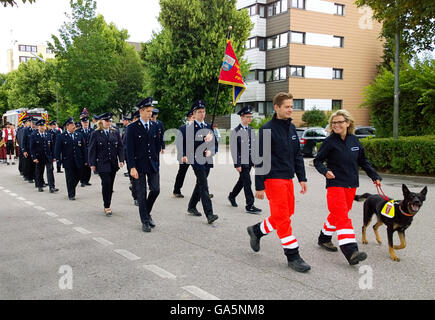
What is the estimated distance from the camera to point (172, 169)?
1688 centimetres

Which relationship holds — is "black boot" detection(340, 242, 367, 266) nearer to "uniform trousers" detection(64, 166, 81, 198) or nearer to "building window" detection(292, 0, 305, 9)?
"uniform trousers" detection(64, 166, 81, 198)

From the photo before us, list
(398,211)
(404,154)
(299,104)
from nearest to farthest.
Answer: (398,211) < (404,154) < (299,104)

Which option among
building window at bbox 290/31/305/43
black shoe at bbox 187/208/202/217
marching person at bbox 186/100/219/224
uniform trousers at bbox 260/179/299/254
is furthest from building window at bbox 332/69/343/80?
uniform trousers at bbox 260/179/299/254

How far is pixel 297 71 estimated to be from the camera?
1451 inches

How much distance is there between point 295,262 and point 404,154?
1002 centimetres

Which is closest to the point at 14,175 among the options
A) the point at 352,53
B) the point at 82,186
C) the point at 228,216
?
the point at 82,186

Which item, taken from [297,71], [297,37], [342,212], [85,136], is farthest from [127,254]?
[297,37]

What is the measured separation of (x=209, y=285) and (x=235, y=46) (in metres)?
27.2

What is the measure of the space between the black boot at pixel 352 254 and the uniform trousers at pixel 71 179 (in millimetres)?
7169

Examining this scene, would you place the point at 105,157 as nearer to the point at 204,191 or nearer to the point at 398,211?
the point at 204,191

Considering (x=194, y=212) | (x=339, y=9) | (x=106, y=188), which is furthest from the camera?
(x=339, y=9)

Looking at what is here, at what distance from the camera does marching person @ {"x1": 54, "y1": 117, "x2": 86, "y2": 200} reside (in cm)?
1014

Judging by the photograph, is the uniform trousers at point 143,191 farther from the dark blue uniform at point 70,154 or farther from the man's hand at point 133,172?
the dark blue uniform at point 70,154

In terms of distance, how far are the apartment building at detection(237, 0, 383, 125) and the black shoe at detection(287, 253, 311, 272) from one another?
3268cm
